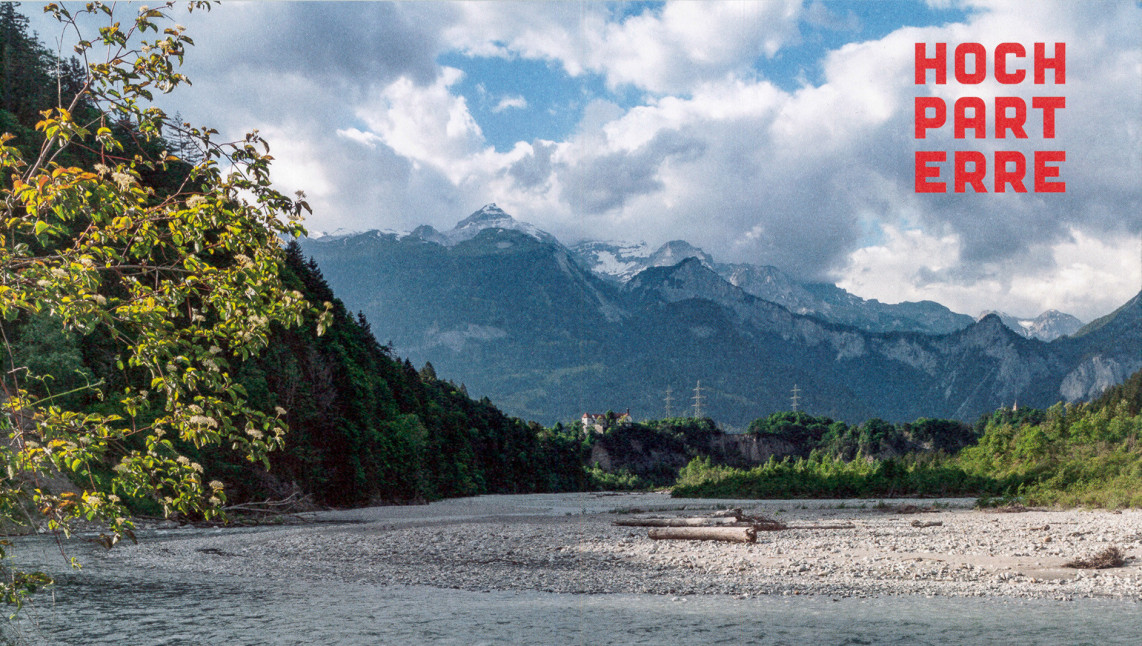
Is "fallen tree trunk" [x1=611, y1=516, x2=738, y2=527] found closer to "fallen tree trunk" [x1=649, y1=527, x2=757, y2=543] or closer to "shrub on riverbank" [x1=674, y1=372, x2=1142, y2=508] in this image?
"fallen tree trunk" [x1=649, y1=527, x2=757, y2=543]

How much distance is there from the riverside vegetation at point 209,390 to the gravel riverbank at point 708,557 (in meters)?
4.48

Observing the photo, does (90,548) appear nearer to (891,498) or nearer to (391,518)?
(391,518)

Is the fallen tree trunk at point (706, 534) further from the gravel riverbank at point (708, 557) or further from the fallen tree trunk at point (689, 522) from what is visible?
the fallen tree trunk at point (689, 522)

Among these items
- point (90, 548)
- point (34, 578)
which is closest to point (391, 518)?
point (90, 548)

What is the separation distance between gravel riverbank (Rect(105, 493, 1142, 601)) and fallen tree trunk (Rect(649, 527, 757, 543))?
1.19 ft

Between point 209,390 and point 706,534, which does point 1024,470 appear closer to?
point 706,534

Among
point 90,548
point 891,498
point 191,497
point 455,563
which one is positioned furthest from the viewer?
point 891,498

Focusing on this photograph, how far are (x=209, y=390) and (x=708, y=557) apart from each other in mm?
18171

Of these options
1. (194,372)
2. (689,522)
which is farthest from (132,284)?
(689,522)

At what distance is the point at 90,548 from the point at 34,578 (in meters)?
22.4

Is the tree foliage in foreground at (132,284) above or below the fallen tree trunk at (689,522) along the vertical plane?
above

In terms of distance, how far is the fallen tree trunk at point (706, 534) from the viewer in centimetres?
2755

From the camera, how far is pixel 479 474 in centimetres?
10638

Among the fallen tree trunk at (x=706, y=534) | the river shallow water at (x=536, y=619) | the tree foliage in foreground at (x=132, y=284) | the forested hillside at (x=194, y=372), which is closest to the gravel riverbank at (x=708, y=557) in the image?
the fallen tree trunk at (x=706, y=534)
